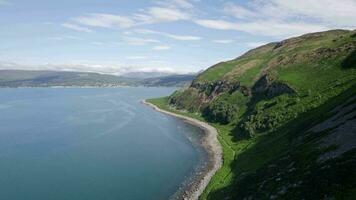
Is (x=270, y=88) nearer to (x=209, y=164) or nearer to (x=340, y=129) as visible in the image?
(x=209, y=164)

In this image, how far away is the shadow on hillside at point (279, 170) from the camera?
50219mm

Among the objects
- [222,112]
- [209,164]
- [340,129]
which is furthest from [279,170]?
[222,112]

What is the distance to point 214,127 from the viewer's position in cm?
17112

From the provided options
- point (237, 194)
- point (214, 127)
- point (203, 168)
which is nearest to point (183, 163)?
point (203, 168)

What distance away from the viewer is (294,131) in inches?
3725

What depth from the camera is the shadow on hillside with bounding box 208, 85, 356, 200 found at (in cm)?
5022

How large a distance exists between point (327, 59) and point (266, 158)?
309ft

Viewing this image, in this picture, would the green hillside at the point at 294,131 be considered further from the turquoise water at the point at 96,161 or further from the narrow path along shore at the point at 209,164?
the turquoise water at the point at 96,161

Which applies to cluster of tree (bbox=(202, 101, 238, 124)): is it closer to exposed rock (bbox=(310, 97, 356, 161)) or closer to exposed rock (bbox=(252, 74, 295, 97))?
exposed rock (bbox=(252, 74, 295, 97))

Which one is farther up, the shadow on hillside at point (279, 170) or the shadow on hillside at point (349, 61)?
the shadow on hillside at point (349, 61)

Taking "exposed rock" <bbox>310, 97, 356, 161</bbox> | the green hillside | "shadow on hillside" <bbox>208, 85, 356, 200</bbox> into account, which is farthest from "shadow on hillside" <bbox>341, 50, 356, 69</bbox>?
"exposed rock" <bbox>310, 97, 356, 161</bbox>

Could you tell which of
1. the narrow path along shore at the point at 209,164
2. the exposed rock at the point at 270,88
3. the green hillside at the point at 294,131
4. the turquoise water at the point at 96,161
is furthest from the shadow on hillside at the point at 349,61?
the turquoise water at the point at 96,161

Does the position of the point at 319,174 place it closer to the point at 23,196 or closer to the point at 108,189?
the point at 108,189

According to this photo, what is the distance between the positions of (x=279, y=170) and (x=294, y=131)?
2883 centimetres
